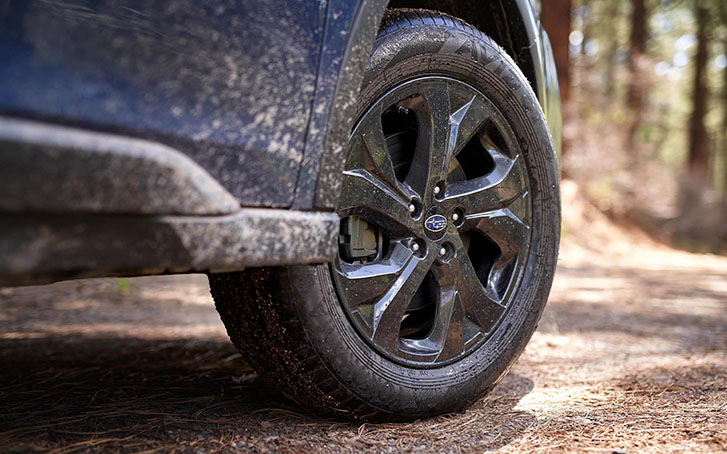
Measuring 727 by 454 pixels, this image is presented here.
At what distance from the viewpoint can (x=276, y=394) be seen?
2016 mm

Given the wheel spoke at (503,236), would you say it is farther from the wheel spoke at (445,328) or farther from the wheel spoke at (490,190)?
the wheel spoke at (445,328)

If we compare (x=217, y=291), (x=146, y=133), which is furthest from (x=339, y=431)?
(x=146, y=133)

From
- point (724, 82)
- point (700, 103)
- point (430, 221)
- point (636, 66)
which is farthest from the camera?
point (724, 82)

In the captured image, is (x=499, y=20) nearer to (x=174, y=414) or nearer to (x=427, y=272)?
(x=427, y=272)

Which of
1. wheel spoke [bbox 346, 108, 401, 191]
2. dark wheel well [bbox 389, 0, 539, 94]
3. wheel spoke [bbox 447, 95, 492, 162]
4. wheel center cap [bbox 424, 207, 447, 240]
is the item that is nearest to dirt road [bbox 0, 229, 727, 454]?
wheel center cap [bbox 424, 207, 447, 240]

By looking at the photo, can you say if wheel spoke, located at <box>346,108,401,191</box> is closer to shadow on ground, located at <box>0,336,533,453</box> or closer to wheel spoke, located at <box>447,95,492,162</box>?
wheel spoke, located at <box>447,95,492,162</box>

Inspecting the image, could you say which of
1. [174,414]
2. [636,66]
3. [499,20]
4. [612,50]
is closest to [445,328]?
[174,414]

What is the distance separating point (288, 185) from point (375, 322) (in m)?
0.54

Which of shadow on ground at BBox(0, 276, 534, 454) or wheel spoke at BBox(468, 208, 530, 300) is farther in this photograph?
wheel spoke at BBox(468, 208, 530, 300)

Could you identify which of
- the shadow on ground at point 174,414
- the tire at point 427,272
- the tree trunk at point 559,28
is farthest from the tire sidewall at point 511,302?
the tree trunk at point 559,28

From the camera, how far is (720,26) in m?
16.8

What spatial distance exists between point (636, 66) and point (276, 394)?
16.6m

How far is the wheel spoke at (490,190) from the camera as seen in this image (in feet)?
6.15

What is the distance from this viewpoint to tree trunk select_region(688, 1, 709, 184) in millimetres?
17078
